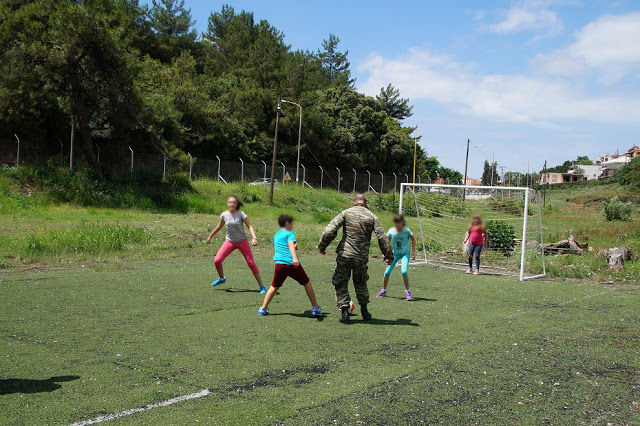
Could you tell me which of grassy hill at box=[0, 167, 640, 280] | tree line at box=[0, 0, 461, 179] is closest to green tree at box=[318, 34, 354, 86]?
tree line at box=[0, 0, 461, 179]

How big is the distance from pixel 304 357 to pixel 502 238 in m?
14.0

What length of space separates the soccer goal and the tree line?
18805 mm

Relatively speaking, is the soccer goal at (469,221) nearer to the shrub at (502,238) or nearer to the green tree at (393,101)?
the shrub at (502,238)

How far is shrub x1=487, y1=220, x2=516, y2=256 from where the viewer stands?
59.7 feet

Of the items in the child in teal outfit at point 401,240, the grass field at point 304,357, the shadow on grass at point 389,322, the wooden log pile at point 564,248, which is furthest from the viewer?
the wooden log pile at point 564,248

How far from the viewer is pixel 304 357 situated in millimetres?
6383

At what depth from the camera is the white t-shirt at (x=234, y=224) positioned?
1073 centimetres

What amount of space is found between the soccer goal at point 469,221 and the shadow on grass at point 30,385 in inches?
471

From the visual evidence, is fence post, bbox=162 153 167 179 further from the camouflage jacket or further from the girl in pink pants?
the camouflage jacket

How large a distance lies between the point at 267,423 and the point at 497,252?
607 inches

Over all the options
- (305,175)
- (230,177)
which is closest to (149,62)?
(230,177)

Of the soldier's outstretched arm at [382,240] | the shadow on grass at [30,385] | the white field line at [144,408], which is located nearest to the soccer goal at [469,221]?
the soldier's outstretched arm at [382,240]

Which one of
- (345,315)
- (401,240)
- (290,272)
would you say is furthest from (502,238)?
(290,272)

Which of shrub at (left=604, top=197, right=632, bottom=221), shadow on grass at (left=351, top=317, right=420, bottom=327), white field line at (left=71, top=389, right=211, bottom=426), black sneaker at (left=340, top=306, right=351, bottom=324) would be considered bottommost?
white field line at (left=71, top=389, right=211, bottom=426)
